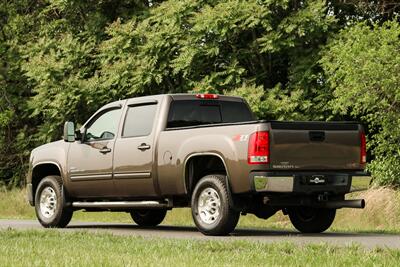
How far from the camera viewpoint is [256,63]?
27.1 metres

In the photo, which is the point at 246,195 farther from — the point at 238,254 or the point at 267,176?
the point at 238,254

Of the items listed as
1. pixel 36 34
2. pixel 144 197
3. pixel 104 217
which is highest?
pixel 36 34

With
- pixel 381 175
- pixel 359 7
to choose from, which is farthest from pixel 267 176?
pixel 359 7


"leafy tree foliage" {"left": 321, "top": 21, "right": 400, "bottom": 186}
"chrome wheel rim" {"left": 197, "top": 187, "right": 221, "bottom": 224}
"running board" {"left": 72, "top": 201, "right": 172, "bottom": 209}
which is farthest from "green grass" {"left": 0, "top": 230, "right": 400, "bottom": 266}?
"leafy tree foliage" {"left": 321, "top": 21, "right": 400, "bottom": 186}

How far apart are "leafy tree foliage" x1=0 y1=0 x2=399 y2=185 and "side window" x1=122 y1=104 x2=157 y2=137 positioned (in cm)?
769

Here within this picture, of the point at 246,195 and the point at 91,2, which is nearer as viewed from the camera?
the point at 246,195

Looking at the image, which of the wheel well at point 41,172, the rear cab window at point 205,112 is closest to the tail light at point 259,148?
the rear cab window at point 205,112

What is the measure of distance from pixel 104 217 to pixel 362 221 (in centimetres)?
692

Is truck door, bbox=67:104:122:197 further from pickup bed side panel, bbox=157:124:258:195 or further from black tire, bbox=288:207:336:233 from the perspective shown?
black tire, bbox=288:207:336:233

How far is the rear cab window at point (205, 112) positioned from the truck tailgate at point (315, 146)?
2.34 m

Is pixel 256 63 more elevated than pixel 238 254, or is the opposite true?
pixel 256 63

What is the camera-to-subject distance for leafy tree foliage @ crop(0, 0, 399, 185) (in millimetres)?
24719

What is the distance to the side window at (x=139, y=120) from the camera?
14985 millimetres

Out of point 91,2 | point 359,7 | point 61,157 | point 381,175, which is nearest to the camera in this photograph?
point 61,157
